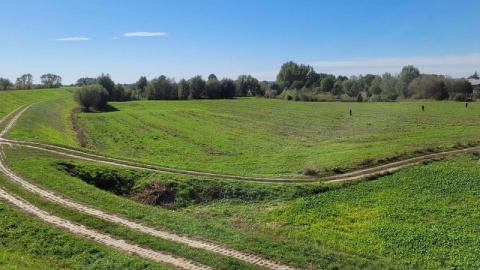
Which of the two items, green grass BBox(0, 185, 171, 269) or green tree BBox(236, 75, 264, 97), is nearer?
green grass BBox(0, 185, 171, 269)

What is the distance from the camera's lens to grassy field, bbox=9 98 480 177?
39500mm

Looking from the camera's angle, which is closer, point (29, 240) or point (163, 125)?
point (29, 240)

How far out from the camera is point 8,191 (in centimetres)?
2288

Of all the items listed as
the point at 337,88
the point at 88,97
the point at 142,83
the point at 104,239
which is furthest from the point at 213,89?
the point at 104,239

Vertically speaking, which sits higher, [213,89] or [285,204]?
[213,89]

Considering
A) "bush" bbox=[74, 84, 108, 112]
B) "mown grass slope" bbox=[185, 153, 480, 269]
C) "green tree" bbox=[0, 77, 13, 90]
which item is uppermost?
"green tree" bbox=[0, 77, 13, 90]

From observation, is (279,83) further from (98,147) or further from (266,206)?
(266,206)

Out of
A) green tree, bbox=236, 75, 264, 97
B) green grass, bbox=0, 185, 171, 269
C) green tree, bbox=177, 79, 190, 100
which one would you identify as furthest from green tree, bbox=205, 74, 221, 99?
green grass, bbox=0, 185, 171, 269

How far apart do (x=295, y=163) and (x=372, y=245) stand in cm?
1985

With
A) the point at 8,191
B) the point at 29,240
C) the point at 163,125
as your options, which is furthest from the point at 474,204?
the point at 163,125

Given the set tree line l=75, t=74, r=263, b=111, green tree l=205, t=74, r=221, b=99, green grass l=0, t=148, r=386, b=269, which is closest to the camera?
green grass l=0, t=148, r=386, b=269

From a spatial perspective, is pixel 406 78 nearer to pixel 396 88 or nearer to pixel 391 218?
pixel 396 88

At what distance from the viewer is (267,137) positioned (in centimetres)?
5759

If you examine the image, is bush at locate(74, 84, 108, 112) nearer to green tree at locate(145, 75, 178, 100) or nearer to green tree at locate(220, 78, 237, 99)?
green tree at locate(145, 75, 178, 100)
